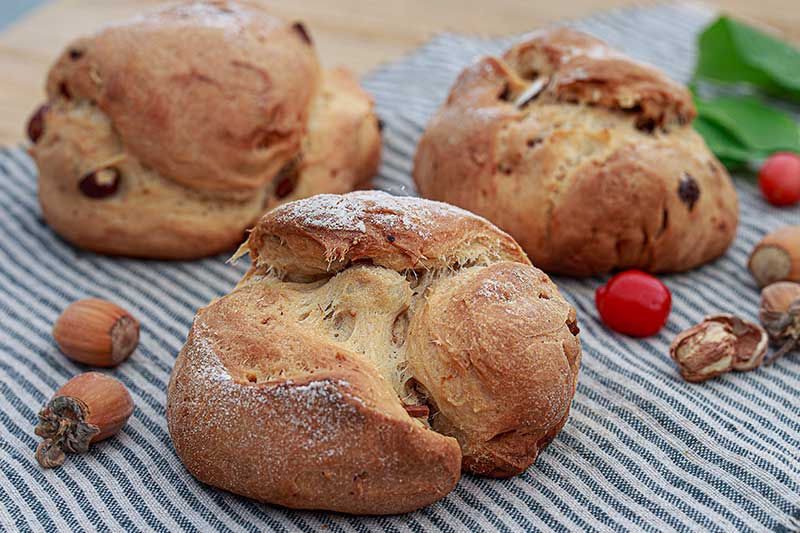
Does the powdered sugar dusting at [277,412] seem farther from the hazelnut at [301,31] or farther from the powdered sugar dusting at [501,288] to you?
the hazelnut at [301,31]

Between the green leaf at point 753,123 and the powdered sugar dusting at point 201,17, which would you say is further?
the green leaf at point 753,123

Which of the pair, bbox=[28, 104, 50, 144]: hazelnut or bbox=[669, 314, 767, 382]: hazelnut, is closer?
bbox=[669, 314, 767, 382]: hazelnut

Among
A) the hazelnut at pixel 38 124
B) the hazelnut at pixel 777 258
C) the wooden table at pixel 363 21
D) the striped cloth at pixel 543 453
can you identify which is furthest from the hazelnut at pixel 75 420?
the wooden table at pixel 363 21

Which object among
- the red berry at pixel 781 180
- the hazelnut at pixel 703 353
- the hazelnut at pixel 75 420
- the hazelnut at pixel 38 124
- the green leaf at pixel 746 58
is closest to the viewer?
the hazelnut at pixel 75 420

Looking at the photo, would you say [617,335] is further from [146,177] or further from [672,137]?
[146,177]

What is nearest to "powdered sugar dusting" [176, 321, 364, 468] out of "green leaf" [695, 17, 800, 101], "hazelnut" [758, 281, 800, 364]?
"hazelnut" [758, 281, 800, 364]

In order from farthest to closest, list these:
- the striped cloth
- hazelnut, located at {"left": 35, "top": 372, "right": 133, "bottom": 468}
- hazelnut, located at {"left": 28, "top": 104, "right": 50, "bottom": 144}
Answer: hazelnut, located at {"left": 28, "top": 104, "right": 50, "bottom": 144} → hazelnut, located at {"left": 35, "top": 372, "right": 133, "bottom": 468} → the striped cloth

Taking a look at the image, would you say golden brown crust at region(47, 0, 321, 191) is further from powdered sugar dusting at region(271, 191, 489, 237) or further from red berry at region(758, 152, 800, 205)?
red berry at region(758, 152, 800, 205)
